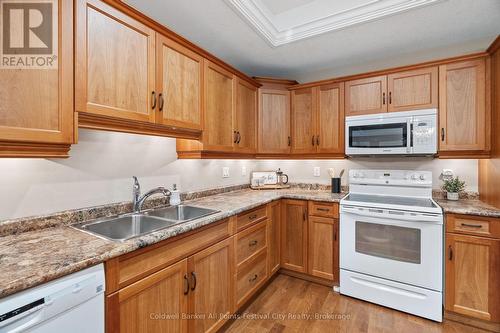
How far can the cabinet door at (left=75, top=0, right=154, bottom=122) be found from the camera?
48.3 inches

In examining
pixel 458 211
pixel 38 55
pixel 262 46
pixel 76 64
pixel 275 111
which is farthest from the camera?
pixel 275 111

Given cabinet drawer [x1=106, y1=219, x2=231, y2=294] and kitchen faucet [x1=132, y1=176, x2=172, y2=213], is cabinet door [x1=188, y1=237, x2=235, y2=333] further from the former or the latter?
kitchen faucet [x1=132, y1=176, x2=172, y2=213]

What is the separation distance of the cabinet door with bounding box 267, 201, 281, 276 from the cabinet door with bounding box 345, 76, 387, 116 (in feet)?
4.32

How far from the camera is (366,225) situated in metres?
2.17

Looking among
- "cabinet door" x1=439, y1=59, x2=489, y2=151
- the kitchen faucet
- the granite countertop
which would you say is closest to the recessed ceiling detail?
"cabinet door" x1=439, y1=59, x2=489, y2=151

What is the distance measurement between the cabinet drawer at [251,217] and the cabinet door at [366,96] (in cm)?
142

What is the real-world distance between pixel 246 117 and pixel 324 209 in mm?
1295

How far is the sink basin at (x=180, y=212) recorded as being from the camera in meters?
1.84

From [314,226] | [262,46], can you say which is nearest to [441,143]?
[314,226]

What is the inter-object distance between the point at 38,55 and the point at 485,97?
3.18 metres

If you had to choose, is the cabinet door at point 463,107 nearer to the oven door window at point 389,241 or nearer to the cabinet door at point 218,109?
the oven door window at point 389,241

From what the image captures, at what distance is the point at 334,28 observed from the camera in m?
2.06

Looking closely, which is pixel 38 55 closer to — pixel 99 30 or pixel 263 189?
pixel 99 30

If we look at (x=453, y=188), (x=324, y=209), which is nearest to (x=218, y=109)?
(x=324, y=209)
